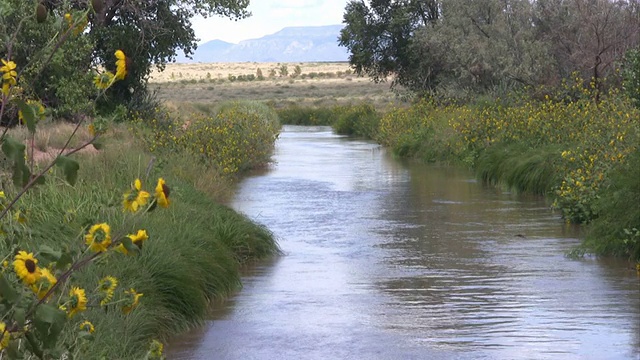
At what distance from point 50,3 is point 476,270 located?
14.8m

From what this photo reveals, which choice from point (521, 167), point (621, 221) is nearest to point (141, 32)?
point (521, 167)

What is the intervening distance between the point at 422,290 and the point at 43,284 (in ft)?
23.8

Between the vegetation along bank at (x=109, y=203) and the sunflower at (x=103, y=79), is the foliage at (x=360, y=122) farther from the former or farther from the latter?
the sunflower at (x=103, y=79)

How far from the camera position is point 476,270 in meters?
12.2

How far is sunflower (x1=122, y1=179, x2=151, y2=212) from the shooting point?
4215 millimetres

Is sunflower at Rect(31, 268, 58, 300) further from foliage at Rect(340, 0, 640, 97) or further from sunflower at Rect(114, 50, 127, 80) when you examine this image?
foliage at Rect(340, 0, 640, 97)

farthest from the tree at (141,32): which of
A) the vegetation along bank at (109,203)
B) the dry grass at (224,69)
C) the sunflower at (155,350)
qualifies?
the dry grass at (224,69)

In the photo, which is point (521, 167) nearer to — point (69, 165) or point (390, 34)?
point (69, 165)

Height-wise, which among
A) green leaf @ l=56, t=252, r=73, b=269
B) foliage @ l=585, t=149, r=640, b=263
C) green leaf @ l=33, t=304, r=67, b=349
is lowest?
foliage @ l=585, t=149, r=640, b=263

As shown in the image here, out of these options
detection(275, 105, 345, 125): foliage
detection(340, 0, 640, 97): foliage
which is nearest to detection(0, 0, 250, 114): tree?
detection(340, 0, 640, 97): foliage

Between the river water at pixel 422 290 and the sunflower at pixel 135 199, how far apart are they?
440 cm

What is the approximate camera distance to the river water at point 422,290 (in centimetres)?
880

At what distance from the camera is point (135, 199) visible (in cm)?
426

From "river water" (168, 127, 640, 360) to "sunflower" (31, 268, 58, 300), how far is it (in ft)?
14.7
